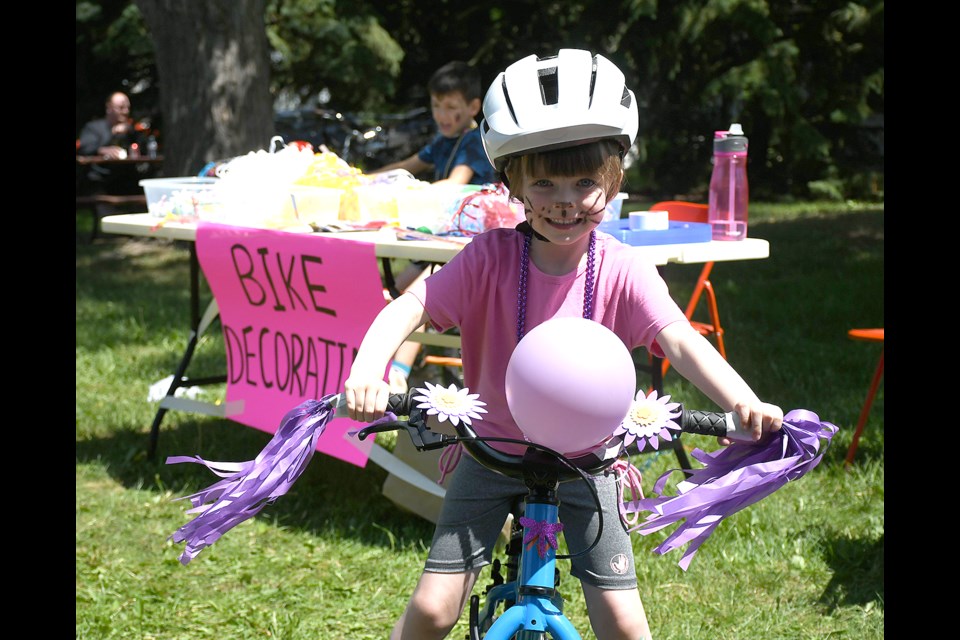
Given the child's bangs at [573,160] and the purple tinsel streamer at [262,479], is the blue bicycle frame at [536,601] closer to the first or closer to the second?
the purple tinsel streamer at [262,479]

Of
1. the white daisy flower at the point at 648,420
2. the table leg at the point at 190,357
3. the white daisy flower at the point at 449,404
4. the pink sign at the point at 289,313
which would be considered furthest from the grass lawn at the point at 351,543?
the white daisy flower at the point at 449,404

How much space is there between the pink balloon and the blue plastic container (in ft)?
7.81

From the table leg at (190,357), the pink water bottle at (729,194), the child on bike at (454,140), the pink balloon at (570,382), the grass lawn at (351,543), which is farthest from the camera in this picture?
the child on bike at (454,140)

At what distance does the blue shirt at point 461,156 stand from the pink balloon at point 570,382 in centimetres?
360

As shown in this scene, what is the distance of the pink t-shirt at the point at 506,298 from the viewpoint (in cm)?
244

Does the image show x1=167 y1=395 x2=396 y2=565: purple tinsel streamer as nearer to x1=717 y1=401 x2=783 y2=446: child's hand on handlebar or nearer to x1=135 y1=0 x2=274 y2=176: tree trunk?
x1=717 y1=401 x2=783 y2=446: child's hand on handlebar

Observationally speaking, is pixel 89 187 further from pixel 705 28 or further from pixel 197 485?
pixel 197 485

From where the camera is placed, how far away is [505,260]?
98.4 inches

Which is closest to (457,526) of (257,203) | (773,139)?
(257,203)

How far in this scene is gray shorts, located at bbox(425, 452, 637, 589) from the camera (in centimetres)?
243

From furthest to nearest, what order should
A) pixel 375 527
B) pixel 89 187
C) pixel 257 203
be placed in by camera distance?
1. pixel 89 187
2. pixel 257 203
3. pixel 375 527

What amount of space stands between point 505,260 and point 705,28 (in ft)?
39.8

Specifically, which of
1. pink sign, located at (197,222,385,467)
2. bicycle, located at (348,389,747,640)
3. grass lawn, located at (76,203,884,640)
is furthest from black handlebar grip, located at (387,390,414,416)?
pink sign, located at (197,222,385,467)

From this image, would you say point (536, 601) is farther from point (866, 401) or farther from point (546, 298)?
point (866, 401)
